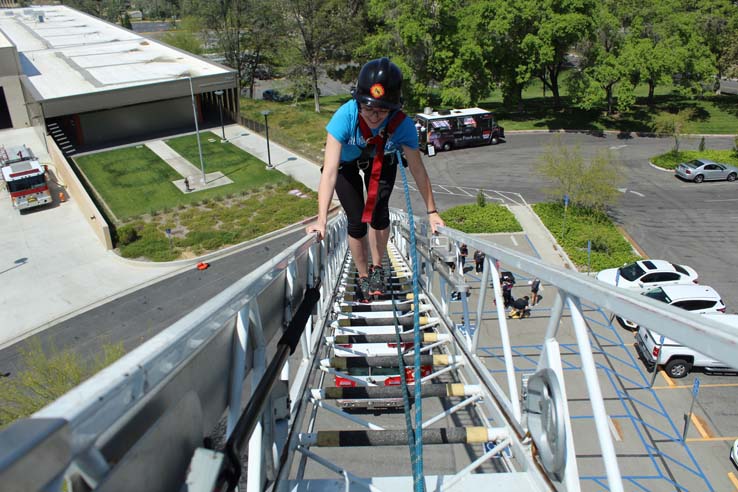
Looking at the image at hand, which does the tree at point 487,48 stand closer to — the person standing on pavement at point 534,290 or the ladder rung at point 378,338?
the person standing on pavement at point 534,290

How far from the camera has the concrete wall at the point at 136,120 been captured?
122ft

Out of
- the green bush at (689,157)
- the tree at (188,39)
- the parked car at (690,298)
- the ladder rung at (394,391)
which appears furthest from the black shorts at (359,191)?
the tree at (188,39)

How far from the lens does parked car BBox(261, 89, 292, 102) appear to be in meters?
52.9

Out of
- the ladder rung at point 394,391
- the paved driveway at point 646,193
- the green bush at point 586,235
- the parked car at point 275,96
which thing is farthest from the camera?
the parked car at point 275,96

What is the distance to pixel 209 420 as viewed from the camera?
91.7 inches

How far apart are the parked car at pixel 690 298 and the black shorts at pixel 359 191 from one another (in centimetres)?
1263

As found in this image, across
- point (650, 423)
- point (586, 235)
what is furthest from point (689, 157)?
point (650, 423)

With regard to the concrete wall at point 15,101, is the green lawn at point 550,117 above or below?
below

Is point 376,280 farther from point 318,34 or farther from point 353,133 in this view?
point 318,34

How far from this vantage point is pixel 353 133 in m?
5.32

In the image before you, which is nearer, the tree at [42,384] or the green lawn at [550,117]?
the tree at [42,384]

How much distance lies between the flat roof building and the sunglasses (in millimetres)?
30271

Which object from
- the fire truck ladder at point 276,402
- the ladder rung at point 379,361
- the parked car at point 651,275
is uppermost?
the fire truck ladder at point 276,402

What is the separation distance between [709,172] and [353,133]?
Result: 31.0 m
